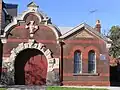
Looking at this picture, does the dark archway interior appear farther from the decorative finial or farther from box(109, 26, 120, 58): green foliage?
box(109, 26, 120, 58): green foliage

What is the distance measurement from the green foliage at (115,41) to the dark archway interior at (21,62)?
27.8 metres

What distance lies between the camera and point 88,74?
29.6 metres

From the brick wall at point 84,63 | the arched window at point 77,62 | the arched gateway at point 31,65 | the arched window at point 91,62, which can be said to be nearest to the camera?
the arched gateway at point 31,65

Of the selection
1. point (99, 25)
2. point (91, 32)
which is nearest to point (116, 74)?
point (99, 25)

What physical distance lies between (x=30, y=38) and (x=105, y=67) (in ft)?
26.1

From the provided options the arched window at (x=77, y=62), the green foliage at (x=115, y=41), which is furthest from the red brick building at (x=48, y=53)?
the green foliage at (x=115, y=41)

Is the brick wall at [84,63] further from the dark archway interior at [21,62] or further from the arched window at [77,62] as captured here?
the dark archway interior at [21,62]

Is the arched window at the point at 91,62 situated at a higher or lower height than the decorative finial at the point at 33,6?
lower

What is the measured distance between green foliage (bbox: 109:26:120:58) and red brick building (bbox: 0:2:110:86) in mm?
25269

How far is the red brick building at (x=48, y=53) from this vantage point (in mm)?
28844

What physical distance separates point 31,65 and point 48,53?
2.06 metres

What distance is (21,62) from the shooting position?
29234 mm

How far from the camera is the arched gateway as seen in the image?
93.9ft

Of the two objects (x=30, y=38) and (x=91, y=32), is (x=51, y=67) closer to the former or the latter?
(x=30, y=38)
